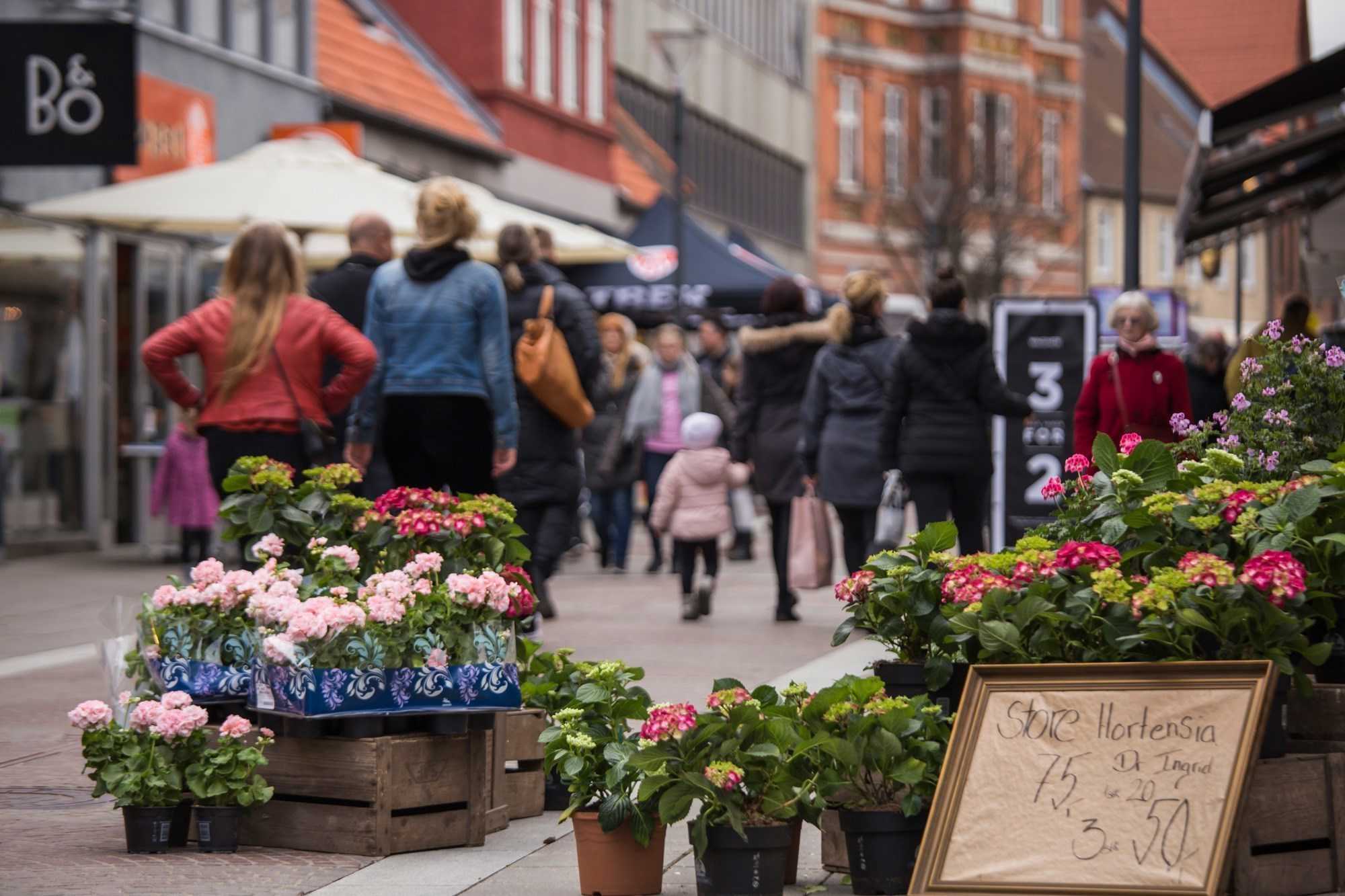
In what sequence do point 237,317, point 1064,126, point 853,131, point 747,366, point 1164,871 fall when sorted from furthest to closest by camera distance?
point 1064,126
point 853,131
point 747,366
point 237,317
point 1164,871

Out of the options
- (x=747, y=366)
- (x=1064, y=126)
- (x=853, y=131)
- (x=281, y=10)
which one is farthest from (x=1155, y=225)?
(x=747, y=366)

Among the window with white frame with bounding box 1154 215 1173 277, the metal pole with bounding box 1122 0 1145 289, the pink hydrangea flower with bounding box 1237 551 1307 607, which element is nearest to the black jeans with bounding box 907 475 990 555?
the metal pole with bounding box 1122 0 1145 289

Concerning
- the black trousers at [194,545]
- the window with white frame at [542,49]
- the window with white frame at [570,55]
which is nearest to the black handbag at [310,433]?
the black trousers at [194,545]

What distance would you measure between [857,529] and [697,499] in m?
1.34

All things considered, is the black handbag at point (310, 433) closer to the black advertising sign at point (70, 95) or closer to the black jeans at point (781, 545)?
the black jeans at point (781, 545)

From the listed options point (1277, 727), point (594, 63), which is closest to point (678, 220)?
point (594, 63)

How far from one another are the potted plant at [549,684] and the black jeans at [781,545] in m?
6.17

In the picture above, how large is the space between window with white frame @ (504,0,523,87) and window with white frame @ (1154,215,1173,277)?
43.1 m

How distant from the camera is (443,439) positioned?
32.2 feet

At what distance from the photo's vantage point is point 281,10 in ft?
83.6

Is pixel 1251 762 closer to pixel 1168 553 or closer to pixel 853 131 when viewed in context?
pixel 1168 553

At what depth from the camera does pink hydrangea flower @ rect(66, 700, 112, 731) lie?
643 cm

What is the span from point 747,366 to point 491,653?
7.17m

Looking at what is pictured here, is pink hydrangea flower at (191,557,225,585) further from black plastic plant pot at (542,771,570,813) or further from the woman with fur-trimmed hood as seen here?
the woman with fur-trimmed hood
